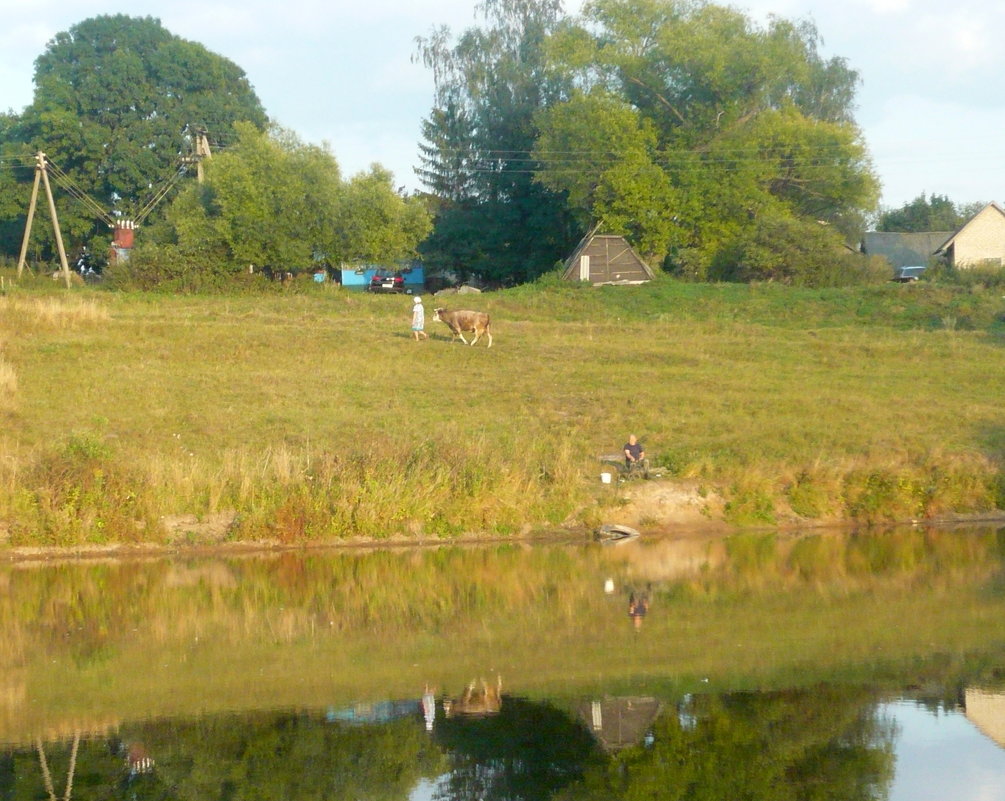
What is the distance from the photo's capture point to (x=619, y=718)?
9.60 metres

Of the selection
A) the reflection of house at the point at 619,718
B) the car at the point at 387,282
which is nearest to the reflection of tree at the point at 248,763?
the reflection of house at the point at 619,718

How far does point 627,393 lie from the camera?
26.5m

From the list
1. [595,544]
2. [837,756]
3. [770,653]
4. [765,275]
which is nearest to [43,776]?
[837,756]

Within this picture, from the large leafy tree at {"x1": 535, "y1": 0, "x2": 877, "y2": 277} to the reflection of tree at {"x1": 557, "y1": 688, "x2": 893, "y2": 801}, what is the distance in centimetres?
4880

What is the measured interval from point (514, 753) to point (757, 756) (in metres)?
1.71

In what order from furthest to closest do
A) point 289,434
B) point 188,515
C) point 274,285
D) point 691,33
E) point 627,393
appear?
point 691,33 → point 274,285 → point 627,393 → point 289,434 → point 188,515

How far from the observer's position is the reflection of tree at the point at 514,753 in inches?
320

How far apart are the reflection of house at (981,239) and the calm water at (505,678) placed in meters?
52.0

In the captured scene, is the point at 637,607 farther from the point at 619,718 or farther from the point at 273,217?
the point at 273,217

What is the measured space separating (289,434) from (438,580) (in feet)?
24.2

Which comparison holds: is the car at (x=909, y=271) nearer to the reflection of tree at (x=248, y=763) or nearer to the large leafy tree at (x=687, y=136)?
the large leafy tree at (x=687, y=136)

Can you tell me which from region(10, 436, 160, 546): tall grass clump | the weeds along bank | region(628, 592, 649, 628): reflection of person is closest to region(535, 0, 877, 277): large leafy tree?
the weeds along bank

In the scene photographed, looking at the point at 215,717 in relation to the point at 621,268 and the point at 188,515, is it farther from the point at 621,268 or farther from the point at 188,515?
the point at 621,268

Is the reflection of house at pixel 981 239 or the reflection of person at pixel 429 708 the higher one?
the reflection of house at pixel 981 239
